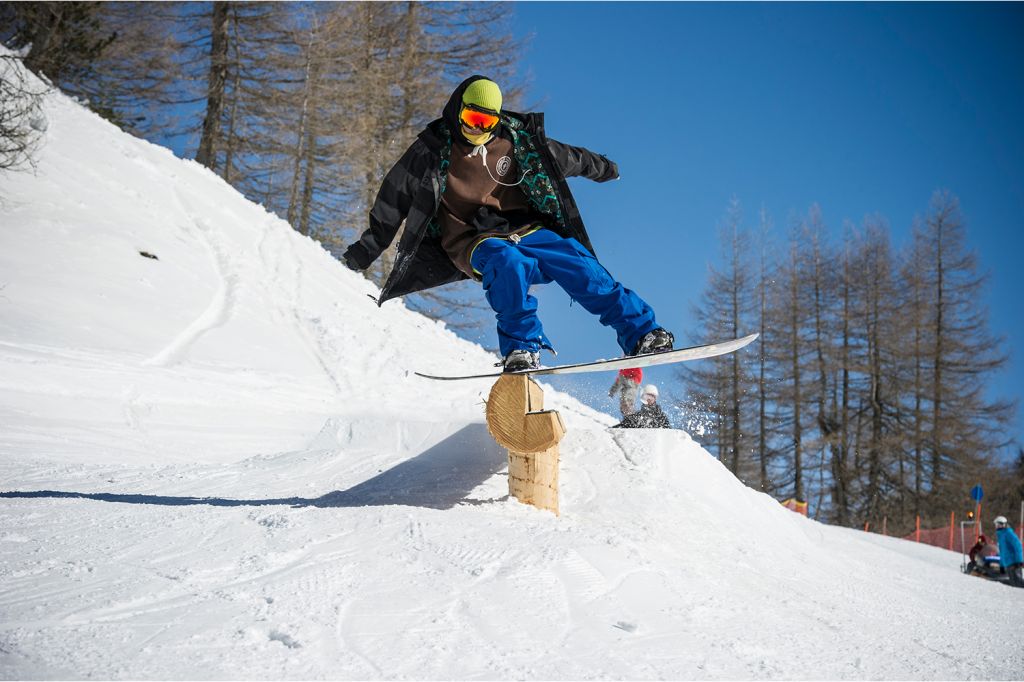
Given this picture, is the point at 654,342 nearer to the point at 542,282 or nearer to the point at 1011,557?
the point at 542,282

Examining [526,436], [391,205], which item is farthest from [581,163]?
[526,436]

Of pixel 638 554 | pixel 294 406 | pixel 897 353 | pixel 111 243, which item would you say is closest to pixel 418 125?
pixel 111 243

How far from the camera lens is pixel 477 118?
3428 millimetres

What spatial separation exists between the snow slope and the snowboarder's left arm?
1612 millimetres

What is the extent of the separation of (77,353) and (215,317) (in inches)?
71.5

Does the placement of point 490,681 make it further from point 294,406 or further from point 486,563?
point 294,406

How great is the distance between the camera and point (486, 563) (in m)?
2.51

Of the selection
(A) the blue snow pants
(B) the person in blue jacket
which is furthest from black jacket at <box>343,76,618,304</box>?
(B) the person in blue jacket

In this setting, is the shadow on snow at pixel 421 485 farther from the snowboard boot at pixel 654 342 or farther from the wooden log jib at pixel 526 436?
the snowboard boot at pixel 654 342

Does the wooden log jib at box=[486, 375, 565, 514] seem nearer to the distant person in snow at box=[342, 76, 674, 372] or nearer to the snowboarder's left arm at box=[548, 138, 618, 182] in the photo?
the distant person in snow at box=[342, 76, 674, 372]

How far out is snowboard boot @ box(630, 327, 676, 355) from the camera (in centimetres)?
344

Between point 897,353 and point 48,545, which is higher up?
point 897,353

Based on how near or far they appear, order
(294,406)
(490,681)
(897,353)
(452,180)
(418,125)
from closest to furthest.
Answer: (490,681)
(452,180)
(294,406)
(418,125)
(897,353)

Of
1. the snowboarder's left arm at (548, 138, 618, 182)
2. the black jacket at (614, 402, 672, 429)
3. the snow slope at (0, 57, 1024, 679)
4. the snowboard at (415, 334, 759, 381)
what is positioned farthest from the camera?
the black jacket at (614, 402, 672, 429)
